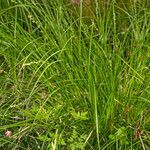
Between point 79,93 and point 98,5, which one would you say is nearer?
point 79,93

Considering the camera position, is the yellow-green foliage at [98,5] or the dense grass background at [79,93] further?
the yellow-green foliage at [98,5]

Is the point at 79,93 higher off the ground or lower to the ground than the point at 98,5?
lower

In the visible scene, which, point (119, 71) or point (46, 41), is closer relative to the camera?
point (119, 71)

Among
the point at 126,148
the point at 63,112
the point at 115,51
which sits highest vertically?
the point at 115,51

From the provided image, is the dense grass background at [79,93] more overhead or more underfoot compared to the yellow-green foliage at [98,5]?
more underfoot

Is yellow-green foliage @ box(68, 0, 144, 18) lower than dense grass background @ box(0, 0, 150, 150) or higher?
higher

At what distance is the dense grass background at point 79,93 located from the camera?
1952mm

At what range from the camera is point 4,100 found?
7.30ft

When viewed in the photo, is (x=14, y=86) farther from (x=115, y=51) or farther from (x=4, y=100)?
(x=115, y=51)

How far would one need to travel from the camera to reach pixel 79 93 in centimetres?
206

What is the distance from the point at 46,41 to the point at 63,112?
0.51 metres

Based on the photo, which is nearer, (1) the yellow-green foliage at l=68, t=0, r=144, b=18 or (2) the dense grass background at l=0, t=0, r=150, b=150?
(2) the dense grass background at l=0, t=0, r=150, b=150

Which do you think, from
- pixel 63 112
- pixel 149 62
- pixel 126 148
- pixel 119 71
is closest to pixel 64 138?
pixel 63 112

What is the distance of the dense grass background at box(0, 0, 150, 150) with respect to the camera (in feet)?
6.40
